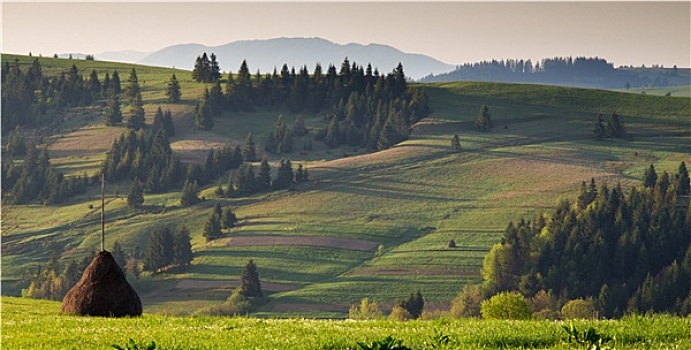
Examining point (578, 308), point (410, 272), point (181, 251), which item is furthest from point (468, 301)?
point (181, 251)

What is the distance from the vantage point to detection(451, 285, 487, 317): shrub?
162 metres

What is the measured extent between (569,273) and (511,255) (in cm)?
2195

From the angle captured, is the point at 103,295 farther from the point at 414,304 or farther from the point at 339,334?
the point at 414,304

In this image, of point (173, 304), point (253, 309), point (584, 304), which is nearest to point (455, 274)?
point (584, 304)

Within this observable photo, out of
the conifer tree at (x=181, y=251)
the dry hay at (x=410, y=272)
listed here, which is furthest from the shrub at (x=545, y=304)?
the conifer tree at (x=181, y=251)

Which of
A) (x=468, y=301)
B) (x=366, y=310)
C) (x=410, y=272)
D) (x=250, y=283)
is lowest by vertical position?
(x=468, y=301)

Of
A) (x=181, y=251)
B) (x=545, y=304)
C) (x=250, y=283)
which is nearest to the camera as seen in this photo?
(x=250, y=283)

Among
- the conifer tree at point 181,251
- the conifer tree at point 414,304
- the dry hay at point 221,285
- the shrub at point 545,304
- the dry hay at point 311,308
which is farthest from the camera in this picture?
the conifer tree at point 181,251

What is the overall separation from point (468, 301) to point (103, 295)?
463 feet

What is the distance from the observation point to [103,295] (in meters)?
30.0

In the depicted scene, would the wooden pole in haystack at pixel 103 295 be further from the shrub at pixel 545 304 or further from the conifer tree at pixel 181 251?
the conifer tree at pixel 181 251

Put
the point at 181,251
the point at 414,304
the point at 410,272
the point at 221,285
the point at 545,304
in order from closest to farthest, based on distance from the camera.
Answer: the point at 414,304, the point at 410,272, the point at 221,285, the point at 545,304, the point at 181,251

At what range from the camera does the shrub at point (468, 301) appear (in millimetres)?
161625

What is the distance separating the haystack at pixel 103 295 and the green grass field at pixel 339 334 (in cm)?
673
